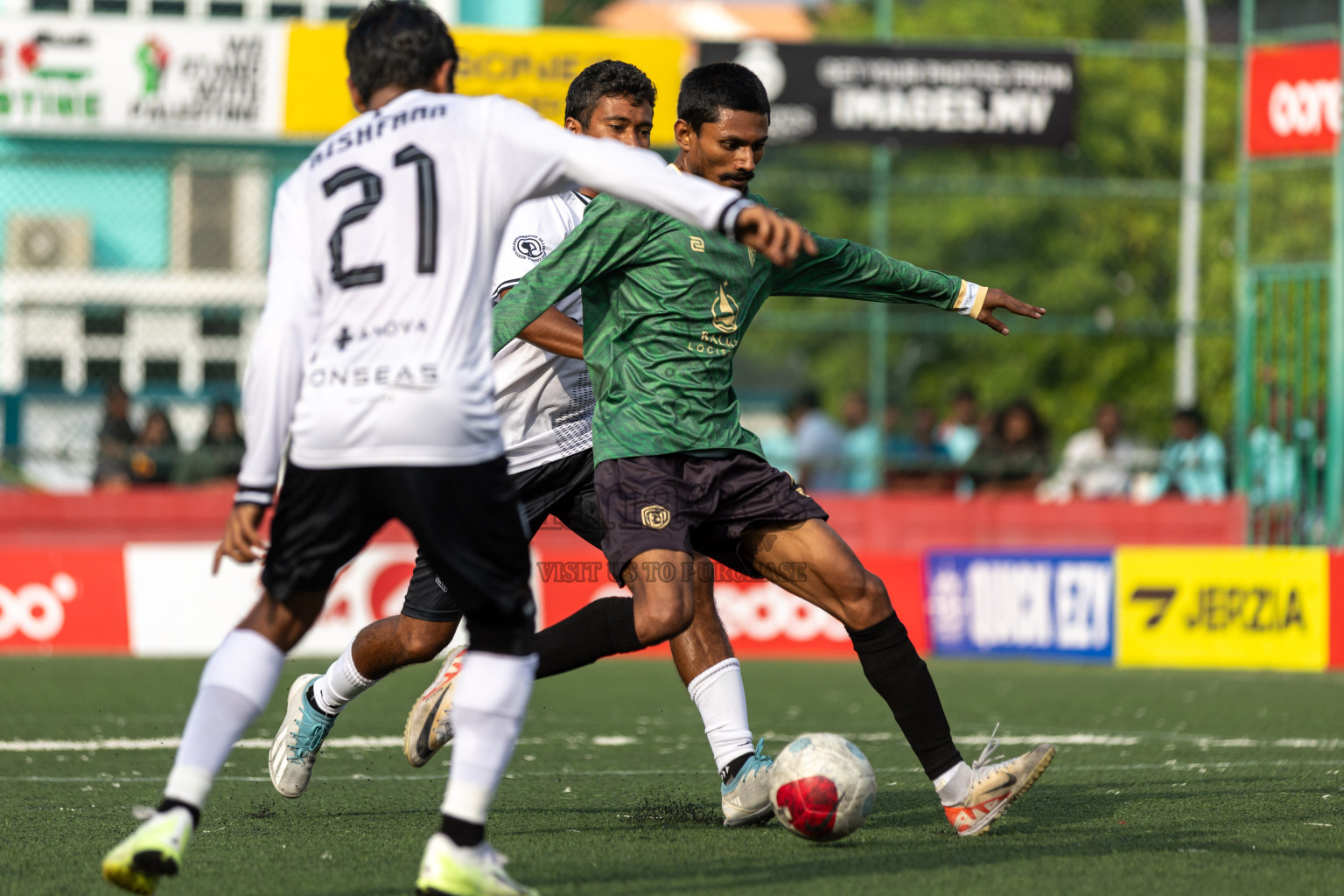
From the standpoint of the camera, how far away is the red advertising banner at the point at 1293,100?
1341 centimetres

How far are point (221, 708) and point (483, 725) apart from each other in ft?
1.89

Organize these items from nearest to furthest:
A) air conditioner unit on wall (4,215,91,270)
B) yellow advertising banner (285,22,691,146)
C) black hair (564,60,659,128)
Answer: black hair (564,60,659,128) < yellow advertising banner (285,22,691,146) < air conditioner unit on wall (4,215,91,270)

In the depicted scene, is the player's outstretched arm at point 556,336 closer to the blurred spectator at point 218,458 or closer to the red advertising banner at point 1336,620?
the red advertising banner at point 1336,620

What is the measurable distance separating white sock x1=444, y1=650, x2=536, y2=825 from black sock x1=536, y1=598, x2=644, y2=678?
0.92 m

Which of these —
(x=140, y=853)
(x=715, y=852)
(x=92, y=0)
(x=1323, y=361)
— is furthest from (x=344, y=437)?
(x=92, y=0)

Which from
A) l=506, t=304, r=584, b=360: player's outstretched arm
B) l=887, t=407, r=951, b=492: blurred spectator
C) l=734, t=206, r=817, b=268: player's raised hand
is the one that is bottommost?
l=887, t=407, r=951, b=492: blurred spectator

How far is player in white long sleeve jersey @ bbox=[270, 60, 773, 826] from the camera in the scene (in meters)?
5.48

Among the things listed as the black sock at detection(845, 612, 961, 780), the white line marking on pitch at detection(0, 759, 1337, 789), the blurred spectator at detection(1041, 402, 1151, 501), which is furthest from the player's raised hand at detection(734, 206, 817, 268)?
the blurred spectator at detection(1041, 402, 1151, 501)

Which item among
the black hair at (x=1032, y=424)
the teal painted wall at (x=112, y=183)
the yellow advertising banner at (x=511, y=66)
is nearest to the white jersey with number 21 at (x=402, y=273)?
the yellow advertising banner at (x=511, y=66)

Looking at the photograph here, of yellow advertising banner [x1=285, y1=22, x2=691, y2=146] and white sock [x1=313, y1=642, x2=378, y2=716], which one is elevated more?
yellow advertising banner [x1=285, y1=22, x2=691, y2=146]

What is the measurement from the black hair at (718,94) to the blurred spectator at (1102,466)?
9839mm

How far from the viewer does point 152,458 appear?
45.3 feet

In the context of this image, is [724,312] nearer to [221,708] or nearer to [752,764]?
[752,764]

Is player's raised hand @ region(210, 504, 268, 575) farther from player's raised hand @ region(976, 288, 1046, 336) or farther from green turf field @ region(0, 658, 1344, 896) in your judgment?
player's raised hand @ region(976, 288, 1046, 336)
